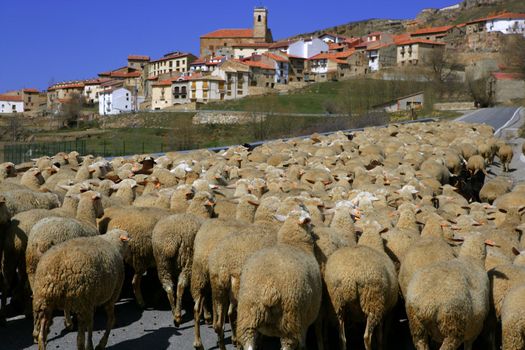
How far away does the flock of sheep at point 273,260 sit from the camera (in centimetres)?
585

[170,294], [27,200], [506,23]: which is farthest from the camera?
[506,23]

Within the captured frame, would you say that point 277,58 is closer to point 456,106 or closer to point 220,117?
point 220,117

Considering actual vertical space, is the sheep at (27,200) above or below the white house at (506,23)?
below

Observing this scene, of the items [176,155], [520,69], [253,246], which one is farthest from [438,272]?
[520,69]

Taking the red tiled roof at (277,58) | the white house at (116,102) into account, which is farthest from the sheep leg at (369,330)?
the white house at (116,102)

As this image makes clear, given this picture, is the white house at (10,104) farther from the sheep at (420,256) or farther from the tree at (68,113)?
the sheep at (420,256)

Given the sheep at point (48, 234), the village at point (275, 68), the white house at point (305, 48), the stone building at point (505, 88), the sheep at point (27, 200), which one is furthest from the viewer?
the white house at point (305, 48)

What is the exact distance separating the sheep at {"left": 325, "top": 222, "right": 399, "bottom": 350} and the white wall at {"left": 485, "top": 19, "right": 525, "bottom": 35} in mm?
127573

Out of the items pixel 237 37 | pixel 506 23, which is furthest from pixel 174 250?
pixel 237 37

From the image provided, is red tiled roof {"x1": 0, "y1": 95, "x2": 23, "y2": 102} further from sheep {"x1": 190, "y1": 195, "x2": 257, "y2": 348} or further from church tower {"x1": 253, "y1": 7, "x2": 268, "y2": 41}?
sheep {"x1": 190, "y1": 195, "x2": 257, "y2": 348}

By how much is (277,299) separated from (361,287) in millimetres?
1140

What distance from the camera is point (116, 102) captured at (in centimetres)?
10769

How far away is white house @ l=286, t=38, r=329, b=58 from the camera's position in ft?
383

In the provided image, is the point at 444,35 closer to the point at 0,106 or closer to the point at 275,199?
the point at 0,106
